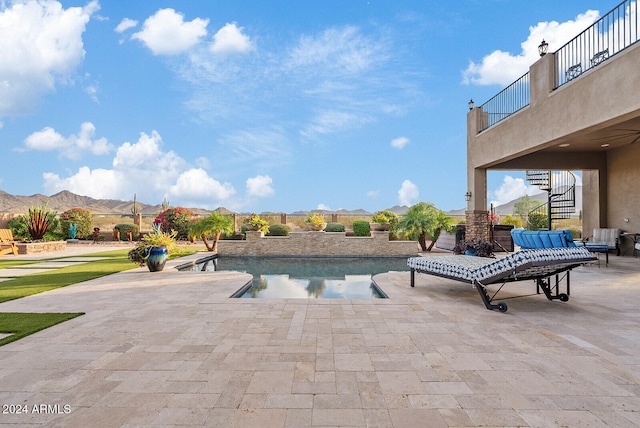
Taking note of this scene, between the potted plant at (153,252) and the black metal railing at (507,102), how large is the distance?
10.6m

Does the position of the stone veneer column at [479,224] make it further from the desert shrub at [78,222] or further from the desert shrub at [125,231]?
the desert shrub at [78,222]

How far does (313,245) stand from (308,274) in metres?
4.59

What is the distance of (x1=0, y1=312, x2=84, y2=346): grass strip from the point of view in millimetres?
3754

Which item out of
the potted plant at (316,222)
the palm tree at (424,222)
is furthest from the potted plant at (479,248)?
the potted plant at (316,222)

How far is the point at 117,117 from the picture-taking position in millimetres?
19453

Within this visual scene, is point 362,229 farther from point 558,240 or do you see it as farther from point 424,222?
point 558,240

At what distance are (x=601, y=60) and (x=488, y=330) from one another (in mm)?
6686

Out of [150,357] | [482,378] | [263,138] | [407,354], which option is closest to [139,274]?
[150,357]

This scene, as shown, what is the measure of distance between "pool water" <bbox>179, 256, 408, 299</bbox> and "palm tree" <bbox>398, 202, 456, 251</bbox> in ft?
5.49

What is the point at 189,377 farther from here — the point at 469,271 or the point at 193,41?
the point at 193,41

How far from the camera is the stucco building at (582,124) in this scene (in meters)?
6.33

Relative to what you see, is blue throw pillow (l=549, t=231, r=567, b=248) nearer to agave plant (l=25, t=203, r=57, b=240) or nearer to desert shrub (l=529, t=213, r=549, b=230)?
desert shrub (l=529, t=213, r=549, b=230)

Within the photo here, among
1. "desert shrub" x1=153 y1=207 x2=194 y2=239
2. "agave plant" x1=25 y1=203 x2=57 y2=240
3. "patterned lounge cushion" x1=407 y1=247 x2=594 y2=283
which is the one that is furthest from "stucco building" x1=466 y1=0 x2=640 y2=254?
"agave plant" x1=25 y1=203 x2=57 y2=240

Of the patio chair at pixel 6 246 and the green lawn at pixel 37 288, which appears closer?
the green lawn at pixel 37 288
